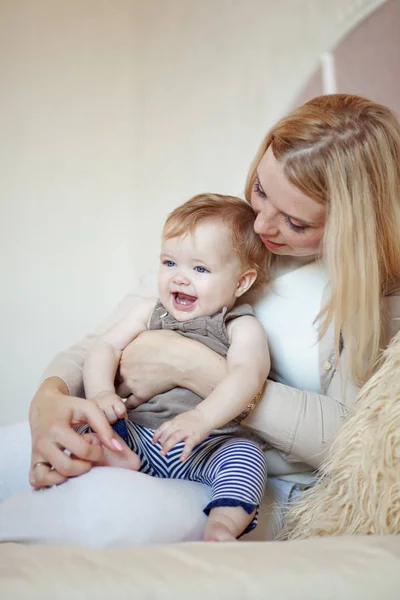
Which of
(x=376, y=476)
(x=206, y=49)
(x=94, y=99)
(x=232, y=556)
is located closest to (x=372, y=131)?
(x=376, y=476)

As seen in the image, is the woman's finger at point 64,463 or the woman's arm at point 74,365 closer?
the woman's finger at point 64,463

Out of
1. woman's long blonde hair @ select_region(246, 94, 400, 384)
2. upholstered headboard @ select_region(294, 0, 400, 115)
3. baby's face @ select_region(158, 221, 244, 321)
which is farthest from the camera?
upholstered headboard @ select_region(294, 0, 400, 115)

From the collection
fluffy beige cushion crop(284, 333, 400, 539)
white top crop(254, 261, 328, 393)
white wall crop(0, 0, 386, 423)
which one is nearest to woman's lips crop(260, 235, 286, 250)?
white top crop(254, 261, 328, 393)

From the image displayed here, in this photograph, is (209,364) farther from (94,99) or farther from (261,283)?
(94,99)

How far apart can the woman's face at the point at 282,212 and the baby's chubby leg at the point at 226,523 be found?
21.8 inches

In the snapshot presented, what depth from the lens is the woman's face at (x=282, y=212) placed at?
1338 mm

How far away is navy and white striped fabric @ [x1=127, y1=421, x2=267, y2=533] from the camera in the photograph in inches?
45.3

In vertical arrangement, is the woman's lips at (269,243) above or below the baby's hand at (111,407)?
above

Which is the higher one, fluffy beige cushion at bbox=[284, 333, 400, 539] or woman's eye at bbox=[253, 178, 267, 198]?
woman's eye at bbox=[253, 178, 267, 198]

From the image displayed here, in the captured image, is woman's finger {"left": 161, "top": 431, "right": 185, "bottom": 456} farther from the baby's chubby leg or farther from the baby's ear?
the baby's ear

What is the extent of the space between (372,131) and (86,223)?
5.20ft

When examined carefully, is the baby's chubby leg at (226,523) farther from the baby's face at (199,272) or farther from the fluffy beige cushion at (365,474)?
the baby's face at (199,272)

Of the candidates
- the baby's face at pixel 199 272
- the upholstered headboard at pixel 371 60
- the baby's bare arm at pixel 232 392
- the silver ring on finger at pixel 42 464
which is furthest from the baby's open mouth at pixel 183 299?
the upholstered headboard at pixel 371 60

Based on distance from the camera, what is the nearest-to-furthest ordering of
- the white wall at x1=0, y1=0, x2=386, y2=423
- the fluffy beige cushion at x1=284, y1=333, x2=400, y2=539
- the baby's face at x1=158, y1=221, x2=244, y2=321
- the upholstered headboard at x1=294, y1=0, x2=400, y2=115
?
1. the fluffy beige cushion at x1=284, y1=333, x2=400, y2=539
2. the baby's face at x1=158, y1=221, x2=244, y2=321
3. the upholstered headboard at x1=294, y1=0, x2=400, y2=115
4. the white wall at x1=0, y1=0, x2=386, y2=423
